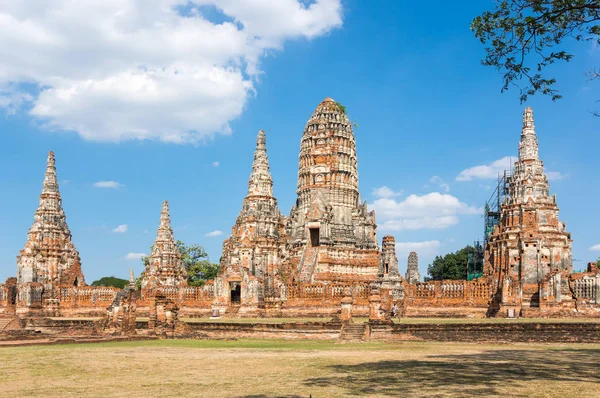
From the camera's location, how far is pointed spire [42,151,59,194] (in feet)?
192

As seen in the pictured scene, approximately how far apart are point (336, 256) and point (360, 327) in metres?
23.6

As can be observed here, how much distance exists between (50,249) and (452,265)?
4504 cm

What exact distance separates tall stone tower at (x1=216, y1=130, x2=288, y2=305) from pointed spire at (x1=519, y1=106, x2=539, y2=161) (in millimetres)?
18092

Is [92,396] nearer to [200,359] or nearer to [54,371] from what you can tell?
[54,371]

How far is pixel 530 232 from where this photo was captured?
43.7 meters

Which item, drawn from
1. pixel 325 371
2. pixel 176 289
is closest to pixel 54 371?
pixel 325 371

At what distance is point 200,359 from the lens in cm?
1856

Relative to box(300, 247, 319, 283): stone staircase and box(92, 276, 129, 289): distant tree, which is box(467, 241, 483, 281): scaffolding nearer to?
box(300, 247, 319, 283): stone staircase

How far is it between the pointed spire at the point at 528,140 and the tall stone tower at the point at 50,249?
3593 cm

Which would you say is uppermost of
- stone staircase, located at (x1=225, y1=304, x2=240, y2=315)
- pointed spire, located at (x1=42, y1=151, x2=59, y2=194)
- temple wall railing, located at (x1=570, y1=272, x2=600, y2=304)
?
pointed spire, located at (x1=42, y1=151, x2=59, y2=194)

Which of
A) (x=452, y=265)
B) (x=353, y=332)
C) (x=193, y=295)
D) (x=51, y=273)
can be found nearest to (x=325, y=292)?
(x=193, y=295)

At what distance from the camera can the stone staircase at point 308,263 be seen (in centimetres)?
5011

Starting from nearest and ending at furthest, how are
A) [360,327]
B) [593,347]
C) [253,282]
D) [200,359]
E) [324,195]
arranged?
[200,359] < [593,347] < [360,327] < [253,282] < [324,195]

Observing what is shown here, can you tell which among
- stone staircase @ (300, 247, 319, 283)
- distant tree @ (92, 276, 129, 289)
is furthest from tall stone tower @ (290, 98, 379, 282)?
distant tree @ (92, 276, 129, 289)
